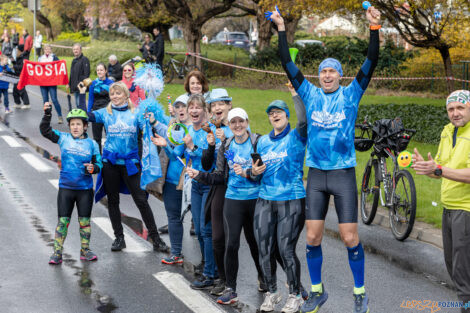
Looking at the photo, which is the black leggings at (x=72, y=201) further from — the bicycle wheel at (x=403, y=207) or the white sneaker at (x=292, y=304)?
the bicycle wheel at (x=403, y=207)

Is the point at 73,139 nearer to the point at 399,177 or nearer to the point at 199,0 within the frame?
the point at 399,177

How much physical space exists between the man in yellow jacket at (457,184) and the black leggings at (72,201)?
12.5ft

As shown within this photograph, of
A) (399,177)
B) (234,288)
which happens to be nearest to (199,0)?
(399,177)

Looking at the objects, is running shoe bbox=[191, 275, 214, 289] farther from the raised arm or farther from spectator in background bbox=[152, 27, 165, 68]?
spectator in background bbox=[152, 27, 165, 68]

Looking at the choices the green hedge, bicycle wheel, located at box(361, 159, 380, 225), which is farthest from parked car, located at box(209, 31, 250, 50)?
bicycle wheel, located at box(361, 159, 380, 225)

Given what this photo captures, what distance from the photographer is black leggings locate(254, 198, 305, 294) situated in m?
5.73

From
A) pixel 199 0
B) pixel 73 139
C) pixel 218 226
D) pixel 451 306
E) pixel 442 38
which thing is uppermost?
pixel 199 0

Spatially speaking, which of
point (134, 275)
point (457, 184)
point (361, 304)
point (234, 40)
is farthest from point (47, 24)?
point (457, 184)

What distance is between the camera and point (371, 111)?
17641 mm

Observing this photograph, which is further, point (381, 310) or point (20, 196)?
point (20, 196)

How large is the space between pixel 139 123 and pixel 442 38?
490 inches

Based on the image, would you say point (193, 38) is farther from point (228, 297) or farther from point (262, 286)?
point (228, 297)

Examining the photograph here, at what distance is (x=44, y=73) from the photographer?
18844 mm

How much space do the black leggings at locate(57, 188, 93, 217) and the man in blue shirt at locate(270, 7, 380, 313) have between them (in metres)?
2.84
